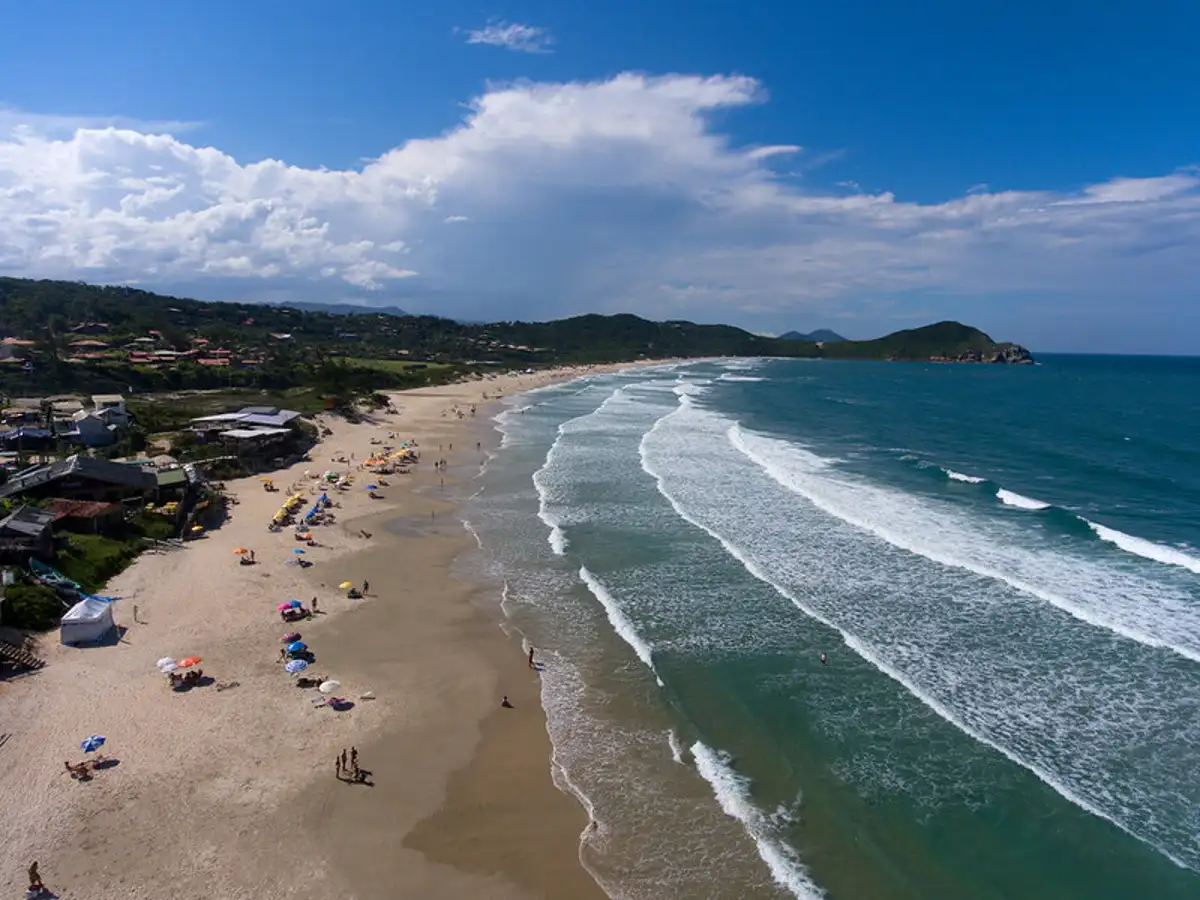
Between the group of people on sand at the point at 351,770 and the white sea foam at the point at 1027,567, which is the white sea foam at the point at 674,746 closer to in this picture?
the group of people on sand at the point at 351,770

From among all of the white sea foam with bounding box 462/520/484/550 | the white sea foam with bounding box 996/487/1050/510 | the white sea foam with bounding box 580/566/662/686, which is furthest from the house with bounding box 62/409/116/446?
the white sea foam with bounding box 996/487/1050/510

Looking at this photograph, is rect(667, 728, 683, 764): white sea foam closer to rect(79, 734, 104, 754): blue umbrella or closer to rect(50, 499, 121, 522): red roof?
rect(79, 734, 104, 754): blue umbrella

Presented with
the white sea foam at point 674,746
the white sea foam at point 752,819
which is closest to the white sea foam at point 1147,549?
the white sea foam at point 752,819

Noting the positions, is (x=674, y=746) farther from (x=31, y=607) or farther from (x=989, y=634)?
(x=31, y=607)

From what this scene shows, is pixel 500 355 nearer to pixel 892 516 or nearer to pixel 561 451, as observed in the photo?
pixel 561 451

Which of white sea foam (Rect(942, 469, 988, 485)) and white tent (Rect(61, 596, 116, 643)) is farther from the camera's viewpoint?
white sea foam (Rect(942, 469, 988, 485))
